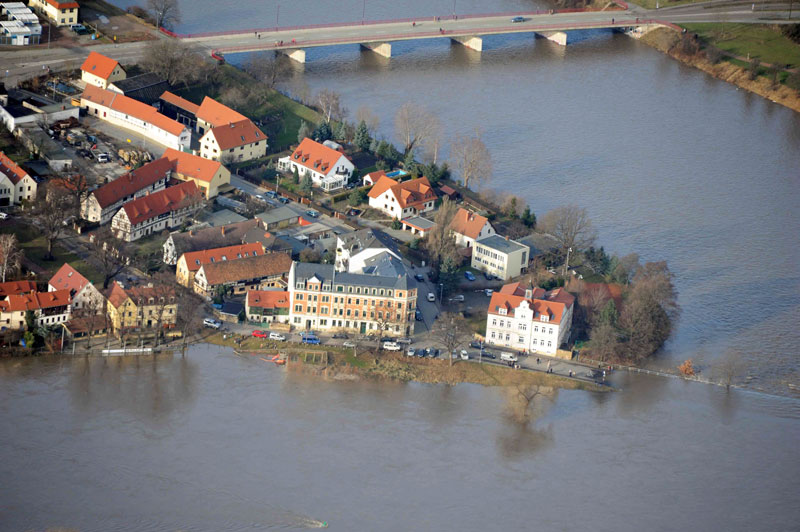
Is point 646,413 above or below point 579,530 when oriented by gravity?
above

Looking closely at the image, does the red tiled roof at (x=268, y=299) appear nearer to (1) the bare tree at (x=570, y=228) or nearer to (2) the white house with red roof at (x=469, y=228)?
(2) the white house with red roof at (x=469, y=228)

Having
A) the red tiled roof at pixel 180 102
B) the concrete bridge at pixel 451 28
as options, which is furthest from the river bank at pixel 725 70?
the red tiled roof at pixel 180 102

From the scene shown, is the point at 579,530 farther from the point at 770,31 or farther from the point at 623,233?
the point at 770,31

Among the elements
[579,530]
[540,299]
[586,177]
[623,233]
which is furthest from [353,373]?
[586,177]

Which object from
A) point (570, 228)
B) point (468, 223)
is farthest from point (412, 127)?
point (570, 228)

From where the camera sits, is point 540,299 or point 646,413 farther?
point 540,299

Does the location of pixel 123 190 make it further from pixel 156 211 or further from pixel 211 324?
pixel 211 324
